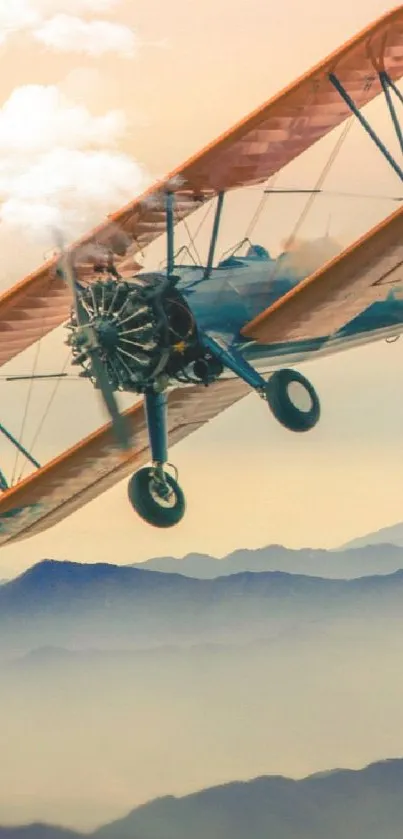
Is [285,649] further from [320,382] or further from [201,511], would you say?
[320,382]

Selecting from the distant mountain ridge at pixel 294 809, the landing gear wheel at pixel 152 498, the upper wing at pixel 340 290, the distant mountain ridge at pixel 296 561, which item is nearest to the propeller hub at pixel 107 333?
the upper wing at pixel 340 290

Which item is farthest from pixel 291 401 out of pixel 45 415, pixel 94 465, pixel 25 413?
pixel 25 413

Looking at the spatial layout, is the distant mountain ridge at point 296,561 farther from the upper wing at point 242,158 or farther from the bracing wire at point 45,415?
Answer: the upper wing at point 242,158

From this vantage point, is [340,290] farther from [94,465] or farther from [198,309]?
[94,465]

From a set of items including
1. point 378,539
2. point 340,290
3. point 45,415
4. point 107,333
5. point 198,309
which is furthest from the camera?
point 45,415

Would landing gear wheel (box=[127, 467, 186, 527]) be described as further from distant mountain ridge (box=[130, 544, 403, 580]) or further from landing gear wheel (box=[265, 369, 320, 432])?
landing gear wheel (box=[265, 369, 320, 432])

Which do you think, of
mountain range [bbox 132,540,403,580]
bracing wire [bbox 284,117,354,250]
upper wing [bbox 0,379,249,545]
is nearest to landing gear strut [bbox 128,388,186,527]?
upper wing [bbox 0,379,249,545]
